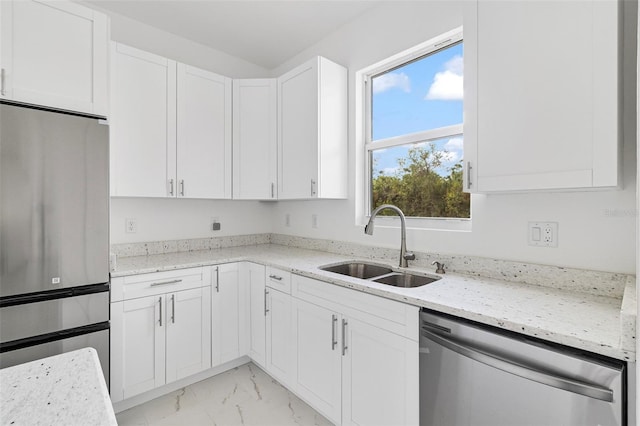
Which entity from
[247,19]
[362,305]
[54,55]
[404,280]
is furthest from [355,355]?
[247,19]

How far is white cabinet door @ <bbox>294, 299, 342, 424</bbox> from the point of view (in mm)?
1685

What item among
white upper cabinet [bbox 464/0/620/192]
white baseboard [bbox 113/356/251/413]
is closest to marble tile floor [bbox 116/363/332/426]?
white baseboard [bbox 113/356/251/413]

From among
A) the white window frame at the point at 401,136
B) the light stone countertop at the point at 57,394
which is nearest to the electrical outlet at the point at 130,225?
the white window frame at the point at 401,136

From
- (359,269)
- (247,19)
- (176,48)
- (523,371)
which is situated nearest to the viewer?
(523,371)

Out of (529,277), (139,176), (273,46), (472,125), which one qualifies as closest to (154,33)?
(273,46)

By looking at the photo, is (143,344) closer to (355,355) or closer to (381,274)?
(355,355)

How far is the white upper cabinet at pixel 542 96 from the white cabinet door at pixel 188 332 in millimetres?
1871

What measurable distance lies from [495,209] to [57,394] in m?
1.81

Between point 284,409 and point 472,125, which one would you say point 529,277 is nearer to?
point 472,125

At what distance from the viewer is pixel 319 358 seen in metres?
1.79

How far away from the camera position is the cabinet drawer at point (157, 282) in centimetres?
187

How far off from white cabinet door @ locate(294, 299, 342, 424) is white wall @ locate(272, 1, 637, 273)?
0.74m

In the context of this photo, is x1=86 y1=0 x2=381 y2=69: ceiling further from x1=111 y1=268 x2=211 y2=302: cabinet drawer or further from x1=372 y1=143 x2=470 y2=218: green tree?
x1=111 y1=268 x2=211 y2=302: cabinet drawer

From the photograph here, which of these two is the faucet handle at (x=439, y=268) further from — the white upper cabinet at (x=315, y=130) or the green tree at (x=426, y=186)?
the white upper cabinet at (x=315, y=130)
